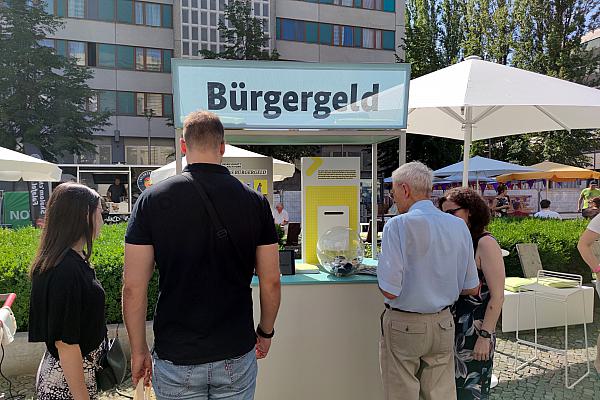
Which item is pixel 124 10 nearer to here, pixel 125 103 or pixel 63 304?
pixel 125 103

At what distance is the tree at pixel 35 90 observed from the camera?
22078mm

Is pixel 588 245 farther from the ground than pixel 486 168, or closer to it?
closer to it

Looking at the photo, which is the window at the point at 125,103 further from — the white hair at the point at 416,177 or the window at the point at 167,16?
the white hair at the point at 416,177

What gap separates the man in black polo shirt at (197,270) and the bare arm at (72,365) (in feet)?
0.83

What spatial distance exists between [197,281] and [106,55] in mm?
30626

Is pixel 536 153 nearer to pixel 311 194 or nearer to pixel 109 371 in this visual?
pixel 311 194

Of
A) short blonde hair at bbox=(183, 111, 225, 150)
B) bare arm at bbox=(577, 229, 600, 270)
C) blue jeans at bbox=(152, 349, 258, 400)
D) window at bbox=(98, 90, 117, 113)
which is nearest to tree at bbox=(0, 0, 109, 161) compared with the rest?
window at bbox=(98, 90, 117, 113)

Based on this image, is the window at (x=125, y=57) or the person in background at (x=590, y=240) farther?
the window at (x=125, y=57)

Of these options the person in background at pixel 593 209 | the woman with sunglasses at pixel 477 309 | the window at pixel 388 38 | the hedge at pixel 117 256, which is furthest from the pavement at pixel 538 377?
the window at pixel 388 38

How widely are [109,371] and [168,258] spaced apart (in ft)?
2.71

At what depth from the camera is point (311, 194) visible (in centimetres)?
346

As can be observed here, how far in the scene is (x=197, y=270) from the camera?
1.72 meters

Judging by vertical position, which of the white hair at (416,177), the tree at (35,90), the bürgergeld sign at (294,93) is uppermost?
the tree at (35,90)

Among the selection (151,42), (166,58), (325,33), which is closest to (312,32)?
(325,33)
